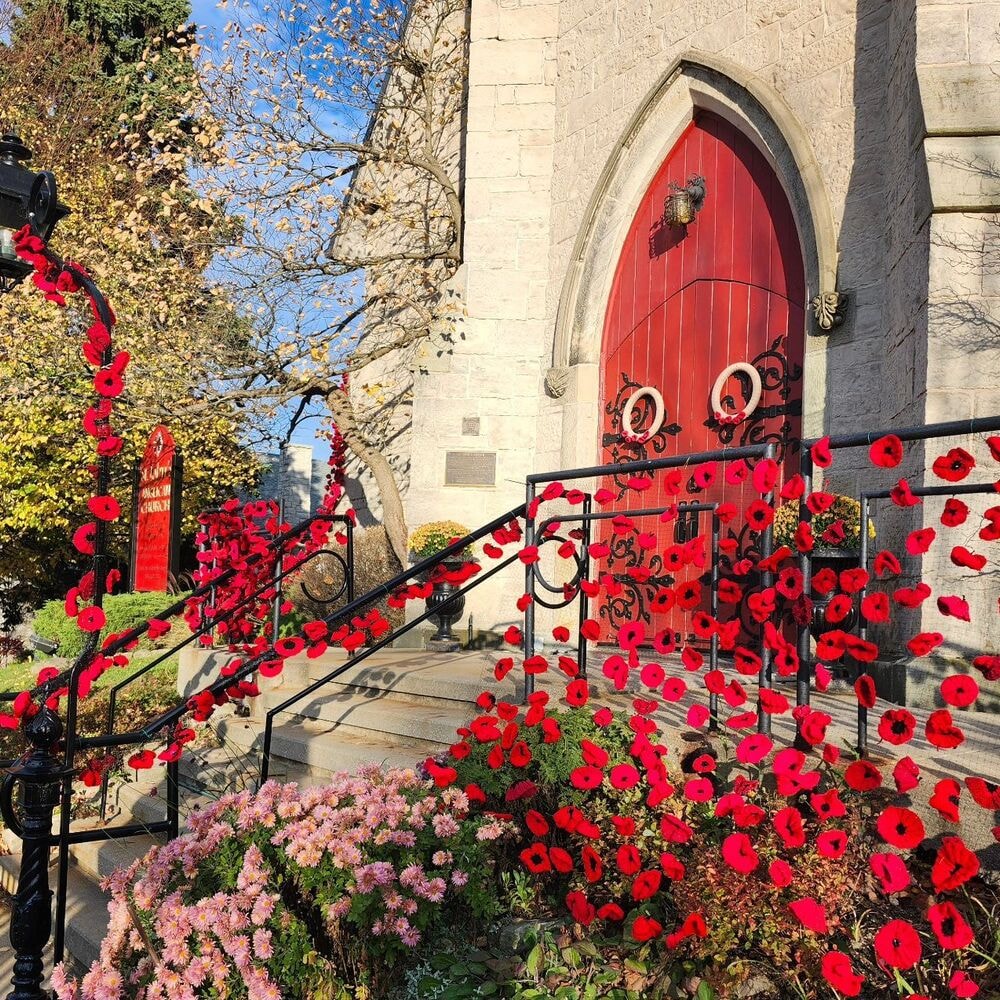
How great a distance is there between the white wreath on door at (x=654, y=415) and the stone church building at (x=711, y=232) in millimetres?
A: 60

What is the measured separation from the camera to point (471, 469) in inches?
289

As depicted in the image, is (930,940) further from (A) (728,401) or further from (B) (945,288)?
(A) (728,401)

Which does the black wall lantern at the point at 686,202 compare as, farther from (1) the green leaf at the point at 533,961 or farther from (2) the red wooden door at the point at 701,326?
(1) the green leaf at the point at 533,961

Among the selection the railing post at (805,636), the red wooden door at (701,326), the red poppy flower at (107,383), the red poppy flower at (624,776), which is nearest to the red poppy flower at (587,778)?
the red poppy flower at (624,776)

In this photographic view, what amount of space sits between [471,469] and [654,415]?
155 cm

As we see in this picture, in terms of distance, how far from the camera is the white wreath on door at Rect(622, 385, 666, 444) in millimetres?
6613

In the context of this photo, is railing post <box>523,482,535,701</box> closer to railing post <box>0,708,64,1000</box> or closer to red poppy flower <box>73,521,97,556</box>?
red poppy flower <box>73,521,97,556</box>

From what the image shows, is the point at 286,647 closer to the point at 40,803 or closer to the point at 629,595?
the point at 40,803

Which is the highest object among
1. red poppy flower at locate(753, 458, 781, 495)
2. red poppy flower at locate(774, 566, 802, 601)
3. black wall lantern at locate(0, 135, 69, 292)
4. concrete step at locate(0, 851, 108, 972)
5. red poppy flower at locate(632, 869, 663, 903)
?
black wall lantern at locate(0, 135, 69, 292)

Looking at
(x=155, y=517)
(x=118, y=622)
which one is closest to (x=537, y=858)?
(x=155, y=517)

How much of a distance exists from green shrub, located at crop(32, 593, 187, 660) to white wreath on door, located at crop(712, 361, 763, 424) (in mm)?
5540

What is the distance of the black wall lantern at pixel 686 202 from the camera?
6.50 metres

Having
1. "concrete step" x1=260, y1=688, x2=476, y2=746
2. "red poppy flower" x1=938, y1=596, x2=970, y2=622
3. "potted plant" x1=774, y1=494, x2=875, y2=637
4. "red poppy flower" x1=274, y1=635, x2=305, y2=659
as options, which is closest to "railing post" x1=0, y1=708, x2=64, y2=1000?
"red poppy flower" x1=274, y1=635, x2=305, y2=659

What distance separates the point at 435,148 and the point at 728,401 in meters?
4.60
